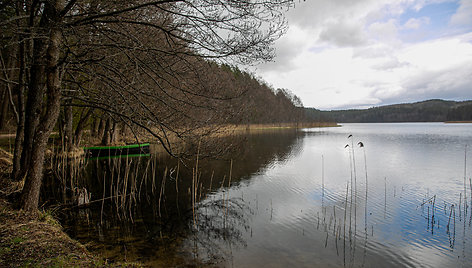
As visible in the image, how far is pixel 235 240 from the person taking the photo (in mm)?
6168

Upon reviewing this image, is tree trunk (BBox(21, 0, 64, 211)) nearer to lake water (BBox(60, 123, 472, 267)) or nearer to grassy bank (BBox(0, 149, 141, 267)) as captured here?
grassy bank (BBox(0, 149, 141, 267))

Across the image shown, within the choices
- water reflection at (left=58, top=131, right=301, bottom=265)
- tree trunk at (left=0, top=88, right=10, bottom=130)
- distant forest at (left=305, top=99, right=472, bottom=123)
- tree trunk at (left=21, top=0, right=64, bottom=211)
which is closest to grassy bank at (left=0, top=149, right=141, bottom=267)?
tree trunk at (left=21, top=0, right=64, bottom=211)

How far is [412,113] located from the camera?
439ft

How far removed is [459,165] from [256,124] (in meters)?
49.8

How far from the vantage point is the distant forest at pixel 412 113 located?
358 ft

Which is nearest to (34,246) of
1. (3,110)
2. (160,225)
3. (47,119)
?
(47,119)

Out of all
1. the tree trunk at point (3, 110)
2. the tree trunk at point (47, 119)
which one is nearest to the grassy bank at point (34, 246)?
the tree trunk at point (47, 119)

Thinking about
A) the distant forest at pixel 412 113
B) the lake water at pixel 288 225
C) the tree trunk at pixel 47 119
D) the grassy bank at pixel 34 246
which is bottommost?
the lake water at pixel 288 225

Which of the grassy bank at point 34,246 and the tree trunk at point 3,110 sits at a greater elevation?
the tree trunk at point 3,110

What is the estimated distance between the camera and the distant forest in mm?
109125

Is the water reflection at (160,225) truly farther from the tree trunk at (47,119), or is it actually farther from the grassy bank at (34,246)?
the tree trunk at (47,119)

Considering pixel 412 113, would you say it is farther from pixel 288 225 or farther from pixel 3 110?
pixel 3 110

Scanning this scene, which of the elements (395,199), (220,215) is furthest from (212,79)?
(395,199)

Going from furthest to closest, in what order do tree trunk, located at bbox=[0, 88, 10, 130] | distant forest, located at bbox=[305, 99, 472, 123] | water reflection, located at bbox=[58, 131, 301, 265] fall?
1. distant forest, located at bbox=[305, 99, 472, 123]
2. tree trunk, located at bbox=[0, 88, 10, 130]
3. water reflection, located at bbox=[58, 131, 301, 265]
